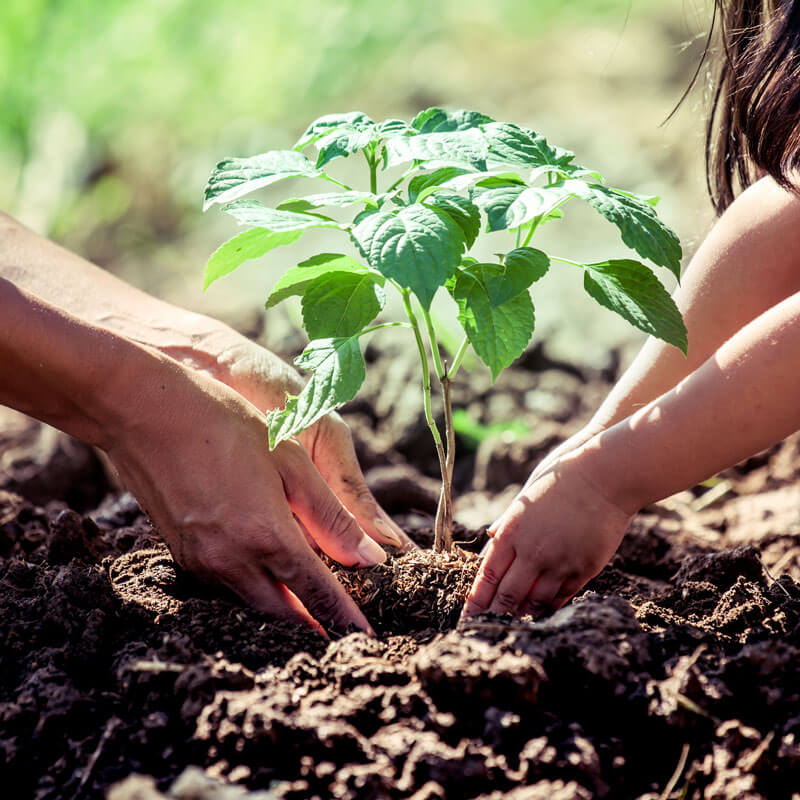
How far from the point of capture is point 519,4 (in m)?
5.62

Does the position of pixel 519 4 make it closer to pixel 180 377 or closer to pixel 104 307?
pixel 104 307

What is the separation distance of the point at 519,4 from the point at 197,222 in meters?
2.62

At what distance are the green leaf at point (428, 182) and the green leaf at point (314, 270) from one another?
5.6 inches

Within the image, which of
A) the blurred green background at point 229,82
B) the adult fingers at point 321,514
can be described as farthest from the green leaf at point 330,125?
the blurred green background at point 229,82

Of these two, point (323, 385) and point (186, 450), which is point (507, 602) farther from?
point (186, 450)

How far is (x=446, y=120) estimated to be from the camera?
4.60ft

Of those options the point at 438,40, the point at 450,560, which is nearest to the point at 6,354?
the point at 450,560

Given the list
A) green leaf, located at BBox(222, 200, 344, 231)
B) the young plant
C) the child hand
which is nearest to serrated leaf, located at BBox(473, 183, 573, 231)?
the young plant

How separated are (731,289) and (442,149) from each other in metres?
0.92

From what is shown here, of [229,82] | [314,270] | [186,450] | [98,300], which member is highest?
[229,82]

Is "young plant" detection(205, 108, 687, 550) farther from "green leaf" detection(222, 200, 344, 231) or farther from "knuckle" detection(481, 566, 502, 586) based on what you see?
"knuckle" detection(481, 566, 502, 586)

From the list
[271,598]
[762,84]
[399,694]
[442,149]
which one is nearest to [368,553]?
[271,598]

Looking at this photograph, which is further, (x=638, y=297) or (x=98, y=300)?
(x=98, y=300)

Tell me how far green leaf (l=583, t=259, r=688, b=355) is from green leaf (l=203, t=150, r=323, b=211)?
48 cm
